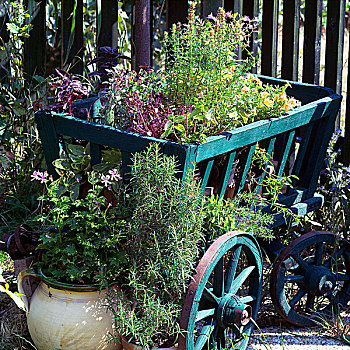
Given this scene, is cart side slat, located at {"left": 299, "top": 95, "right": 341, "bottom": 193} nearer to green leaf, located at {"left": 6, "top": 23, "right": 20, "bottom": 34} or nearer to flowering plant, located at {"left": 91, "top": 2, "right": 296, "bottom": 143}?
flowering plant, located at {"left": 91, "top": 2, "right": 296, "bottom": 143}

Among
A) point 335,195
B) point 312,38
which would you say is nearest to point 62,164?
point 335,195

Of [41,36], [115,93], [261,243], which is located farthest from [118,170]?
[41,36]

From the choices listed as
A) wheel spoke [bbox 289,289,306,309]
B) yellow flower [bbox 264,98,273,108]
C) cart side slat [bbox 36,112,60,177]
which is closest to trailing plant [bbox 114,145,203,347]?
cart side slat [bbox 36,112,60,177]

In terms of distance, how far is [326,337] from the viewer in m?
2.74

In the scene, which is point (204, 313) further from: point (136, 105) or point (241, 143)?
point (136, 105)

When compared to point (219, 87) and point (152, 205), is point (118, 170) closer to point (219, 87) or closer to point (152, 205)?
point (152, 205)

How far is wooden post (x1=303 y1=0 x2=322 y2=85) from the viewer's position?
3.55m

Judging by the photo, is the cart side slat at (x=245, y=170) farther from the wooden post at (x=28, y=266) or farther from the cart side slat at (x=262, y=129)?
the wooden post at (x=28, y=266)

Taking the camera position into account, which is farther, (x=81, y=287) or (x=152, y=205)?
(x=81, y=287)

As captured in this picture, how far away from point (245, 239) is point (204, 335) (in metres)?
0.39

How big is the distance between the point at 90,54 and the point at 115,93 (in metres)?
1.35

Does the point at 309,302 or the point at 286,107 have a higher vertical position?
the point at 286,107

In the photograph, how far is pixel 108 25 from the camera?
11.6 ft

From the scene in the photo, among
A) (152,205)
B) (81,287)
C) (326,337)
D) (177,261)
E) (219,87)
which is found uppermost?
(219,87)
